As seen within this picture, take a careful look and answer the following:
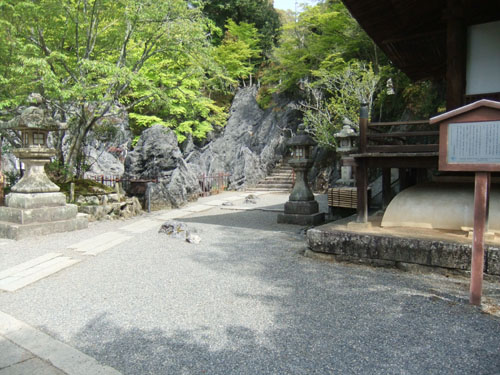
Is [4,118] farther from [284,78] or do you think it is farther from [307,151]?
[284,78]

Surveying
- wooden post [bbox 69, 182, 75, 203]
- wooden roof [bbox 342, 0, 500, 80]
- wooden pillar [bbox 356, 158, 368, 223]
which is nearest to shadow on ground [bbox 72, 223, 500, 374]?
wooden pillar [bbox 356, 158, 368, 223]

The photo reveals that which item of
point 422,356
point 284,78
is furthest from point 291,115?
point 422,356

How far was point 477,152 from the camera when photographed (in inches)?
145

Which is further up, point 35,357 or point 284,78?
point 284,78

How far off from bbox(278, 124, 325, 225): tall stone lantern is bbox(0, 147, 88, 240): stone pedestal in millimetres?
5102

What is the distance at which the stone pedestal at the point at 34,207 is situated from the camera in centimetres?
748

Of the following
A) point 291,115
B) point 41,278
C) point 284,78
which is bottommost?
point 41,278

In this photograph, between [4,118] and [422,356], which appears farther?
[4,118]

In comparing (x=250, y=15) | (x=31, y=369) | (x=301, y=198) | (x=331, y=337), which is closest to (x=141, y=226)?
(x=301, y=198)

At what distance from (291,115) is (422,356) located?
848 inches

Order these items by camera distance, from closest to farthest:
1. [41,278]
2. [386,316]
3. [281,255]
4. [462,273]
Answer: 1. [386,316]
2. [462,273]
3. [41,278]
4. [281,255]

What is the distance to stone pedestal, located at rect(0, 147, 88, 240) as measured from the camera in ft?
24.6

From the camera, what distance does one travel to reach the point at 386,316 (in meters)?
3.48

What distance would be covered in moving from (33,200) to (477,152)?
8036 millimetres
